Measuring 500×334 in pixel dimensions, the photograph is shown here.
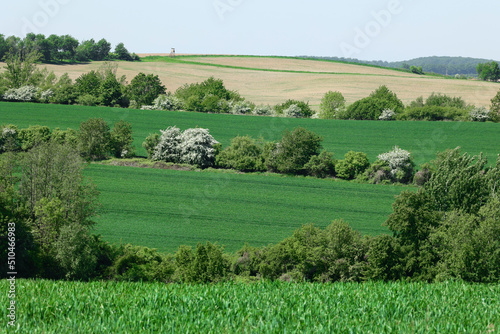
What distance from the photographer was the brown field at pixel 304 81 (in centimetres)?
8825

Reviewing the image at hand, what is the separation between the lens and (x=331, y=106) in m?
73.4

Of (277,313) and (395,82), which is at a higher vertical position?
(395,82)

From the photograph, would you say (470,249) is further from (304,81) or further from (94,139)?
(304,81)

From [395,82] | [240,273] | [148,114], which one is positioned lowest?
[240,273]

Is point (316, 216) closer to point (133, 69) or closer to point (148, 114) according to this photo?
point (148, 114)

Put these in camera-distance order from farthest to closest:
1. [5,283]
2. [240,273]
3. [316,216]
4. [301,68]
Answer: [301,68] < [316,216] < [240,273] < [5,283]

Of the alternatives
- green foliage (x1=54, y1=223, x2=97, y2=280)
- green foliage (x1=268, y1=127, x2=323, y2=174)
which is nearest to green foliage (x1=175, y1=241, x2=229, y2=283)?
green foliage (x1=54, y1=223, x2=97, y2=280)

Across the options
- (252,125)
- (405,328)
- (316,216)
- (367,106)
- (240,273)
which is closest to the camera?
(405,328)

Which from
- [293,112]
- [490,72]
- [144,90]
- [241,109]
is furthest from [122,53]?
[490,72]

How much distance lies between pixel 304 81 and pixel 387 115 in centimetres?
3773

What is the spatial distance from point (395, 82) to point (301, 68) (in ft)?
88.4

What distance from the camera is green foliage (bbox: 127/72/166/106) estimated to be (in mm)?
74500

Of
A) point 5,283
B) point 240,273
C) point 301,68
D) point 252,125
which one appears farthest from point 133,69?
point 5,283

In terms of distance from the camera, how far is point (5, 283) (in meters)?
12.4
